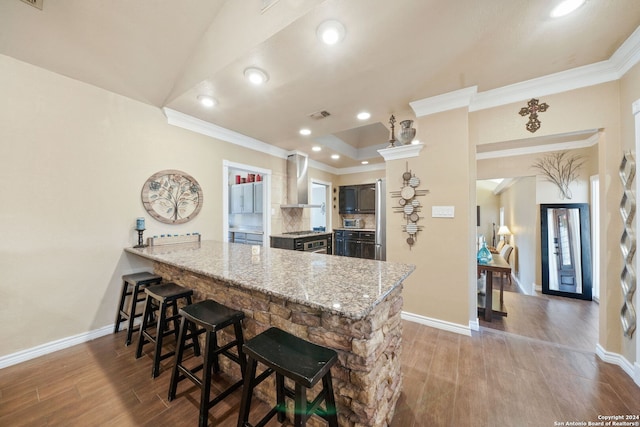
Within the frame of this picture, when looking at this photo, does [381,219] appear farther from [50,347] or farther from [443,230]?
[50,347]

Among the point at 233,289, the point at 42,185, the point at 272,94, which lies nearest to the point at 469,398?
the point at 233,289

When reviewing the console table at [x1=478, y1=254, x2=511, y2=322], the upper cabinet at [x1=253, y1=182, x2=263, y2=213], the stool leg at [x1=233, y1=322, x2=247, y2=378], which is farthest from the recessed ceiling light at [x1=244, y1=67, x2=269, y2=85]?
the console table at [x1=478, y1=254, x2=511, y2=322]

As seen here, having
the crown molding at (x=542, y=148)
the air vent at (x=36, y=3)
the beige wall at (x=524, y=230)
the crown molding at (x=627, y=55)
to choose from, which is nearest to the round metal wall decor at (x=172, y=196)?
the air vent at (x=36, y=3)

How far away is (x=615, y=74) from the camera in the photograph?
1.90 metres

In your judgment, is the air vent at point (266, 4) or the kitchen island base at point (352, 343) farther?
the air vent at point (266, 4)

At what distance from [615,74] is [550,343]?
2.56 meters

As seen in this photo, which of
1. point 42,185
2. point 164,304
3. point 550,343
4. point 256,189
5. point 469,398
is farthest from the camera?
point 256,189

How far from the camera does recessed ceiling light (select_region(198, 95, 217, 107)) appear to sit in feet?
8.12

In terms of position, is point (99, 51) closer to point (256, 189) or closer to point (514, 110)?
point (256, 189)

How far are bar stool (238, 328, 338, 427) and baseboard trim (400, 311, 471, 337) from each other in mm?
1847

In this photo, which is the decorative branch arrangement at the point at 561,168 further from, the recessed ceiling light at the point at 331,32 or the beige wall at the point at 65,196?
the beige wall at the point at 65,196

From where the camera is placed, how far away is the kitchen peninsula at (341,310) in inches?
41.8

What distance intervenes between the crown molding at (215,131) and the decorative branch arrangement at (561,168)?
4654 millimetres

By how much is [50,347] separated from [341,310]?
9.89 feet
